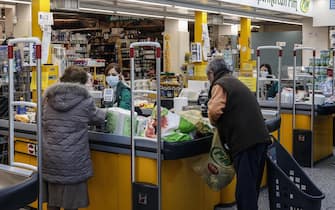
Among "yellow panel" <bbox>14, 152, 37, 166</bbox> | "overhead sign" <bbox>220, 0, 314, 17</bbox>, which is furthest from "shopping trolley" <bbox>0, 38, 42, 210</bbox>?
"overhead sign" <bbox>220, 0, 314, 17</bbox>

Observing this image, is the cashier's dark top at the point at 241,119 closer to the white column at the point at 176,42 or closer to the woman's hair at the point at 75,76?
the woman's hair at the point at 75,76

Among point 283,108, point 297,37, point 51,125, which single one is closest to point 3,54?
point 51,125

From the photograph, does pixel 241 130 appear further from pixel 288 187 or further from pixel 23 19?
pixel 23 19

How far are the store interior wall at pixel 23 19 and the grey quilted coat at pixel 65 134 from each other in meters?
6.11

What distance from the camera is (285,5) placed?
13.3 meters

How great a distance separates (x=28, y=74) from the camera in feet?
20.9

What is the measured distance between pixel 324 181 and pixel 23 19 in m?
6.42

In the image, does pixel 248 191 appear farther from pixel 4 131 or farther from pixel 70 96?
pixel 4 131

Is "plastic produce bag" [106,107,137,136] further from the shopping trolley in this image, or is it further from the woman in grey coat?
the shopping trolley

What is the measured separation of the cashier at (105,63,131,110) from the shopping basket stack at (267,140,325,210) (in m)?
1.96

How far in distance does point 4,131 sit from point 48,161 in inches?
48.1

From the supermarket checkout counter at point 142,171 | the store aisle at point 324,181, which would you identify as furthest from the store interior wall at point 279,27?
the supermarket checkout counter at point 142,171

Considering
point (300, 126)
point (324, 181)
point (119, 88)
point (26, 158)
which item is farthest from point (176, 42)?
point (26, 158)

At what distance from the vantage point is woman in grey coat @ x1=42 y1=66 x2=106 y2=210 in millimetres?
3873
